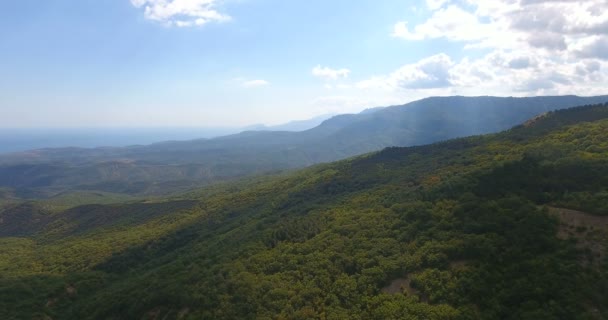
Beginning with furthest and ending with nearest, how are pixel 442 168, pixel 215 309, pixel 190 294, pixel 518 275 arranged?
1. pixel 442 168
2. pixel 190 294
3. pixel 215 309
4. pixel 518 275

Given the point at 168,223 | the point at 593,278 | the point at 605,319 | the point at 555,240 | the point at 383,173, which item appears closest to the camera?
the point at 605,319

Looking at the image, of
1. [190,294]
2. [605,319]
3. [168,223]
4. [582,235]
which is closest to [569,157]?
[582,235]

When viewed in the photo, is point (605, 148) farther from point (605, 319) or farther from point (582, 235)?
A: point (605, 319)

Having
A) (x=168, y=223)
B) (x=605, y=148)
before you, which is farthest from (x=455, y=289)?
(x=168, y=223)

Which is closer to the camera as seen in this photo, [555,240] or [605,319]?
[605,319]

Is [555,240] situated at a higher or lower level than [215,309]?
higher

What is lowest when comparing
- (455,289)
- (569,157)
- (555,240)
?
(455,289)

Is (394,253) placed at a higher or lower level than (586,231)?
lower

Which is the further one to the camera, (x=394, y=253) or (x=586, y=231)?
(x=394, y=253)
